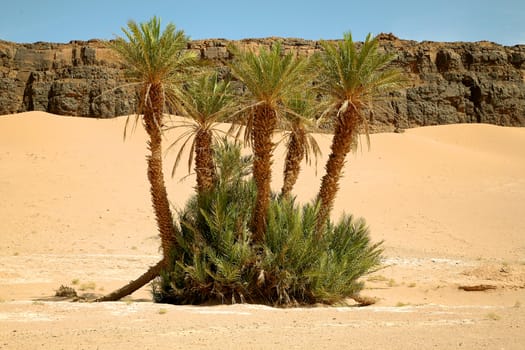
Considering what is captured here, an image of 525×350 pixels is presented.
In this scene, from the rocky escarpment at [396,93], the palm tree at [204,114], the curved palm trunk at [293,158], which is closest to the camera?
the palm tree at [204,114]

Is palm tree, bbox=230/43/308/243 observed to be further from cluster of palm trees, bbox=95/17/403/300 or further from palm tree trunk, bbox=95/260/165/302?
palm tree trunk, bbox=95/260/165/302

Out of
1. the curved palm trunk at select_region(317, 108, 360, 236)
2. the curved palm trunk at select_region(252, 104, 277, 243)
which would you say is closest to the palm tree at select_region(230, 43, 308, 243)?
the curved palm trunk at select_region(252, 104, 277, 243)

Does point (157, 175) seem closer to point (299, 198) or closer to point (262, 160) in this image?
point (262, 160)

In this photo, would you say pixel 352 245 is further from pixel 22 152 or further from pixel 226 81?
pixel 22 152

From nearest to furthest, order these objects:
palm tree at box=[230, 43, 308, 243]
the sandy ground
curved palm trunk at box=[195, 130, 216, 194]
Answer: the sandy ground < palm tree at box=[230, 43, 308, 243] < curved palm trunk at box=[195, 130, 216, 194]

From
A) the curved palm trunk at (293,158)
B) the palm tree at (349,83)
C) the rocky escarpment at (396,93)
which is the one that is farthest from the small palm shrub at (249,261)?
the rocky escarpment at (396,93)

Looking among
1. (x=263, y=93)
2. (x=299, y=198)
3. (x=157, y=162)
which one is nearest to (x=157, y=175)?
(x=157, y=162)

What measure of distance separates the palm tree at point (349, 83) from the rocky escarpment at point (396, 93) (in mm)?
27575

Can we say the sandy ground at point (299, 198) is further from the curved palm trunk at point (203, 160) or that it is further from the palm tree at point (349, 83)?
the palm tree at point (349, 83)

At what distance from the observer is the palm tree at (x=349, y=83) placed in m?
12.7

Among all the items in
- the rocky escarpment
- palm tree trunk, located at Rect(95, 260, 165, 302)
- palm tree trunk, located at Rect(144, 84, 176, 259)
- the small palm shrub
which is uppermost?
the rocky escarpment

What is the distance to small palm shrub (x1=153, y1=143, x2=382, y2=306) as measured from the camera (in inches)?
486

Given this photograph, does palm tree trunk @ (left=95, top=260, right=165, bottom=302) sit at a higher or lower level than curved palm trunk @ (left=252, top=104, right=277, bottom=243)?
lower

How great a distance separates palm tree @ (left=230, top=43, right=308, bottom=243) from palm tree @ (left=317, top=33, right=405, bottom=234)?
2.06 feet
